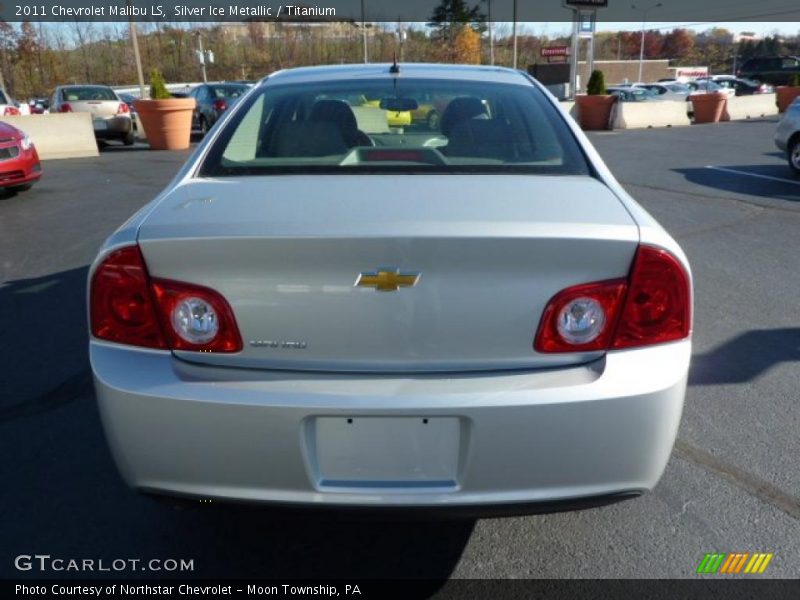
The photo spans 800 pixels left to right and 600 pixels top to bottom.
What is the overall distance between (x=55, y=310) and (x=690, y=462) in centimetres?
415

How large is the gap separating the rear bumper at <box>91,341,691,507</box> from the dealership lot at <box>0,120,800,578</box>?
138 millimetres

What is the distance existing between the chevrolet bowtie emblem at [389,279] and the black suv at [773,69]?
45.8 meters

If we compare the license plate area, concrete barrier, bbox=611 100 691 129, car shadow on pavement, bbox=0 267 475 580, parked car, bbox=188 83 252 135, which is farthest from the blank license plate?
concrete barrier, bbox=611 100 691 129

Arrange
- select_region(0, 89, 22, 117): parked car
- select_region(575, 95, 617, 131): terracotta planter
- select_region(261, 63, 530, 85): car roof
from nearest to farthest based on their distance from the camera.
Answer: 1. select_region(261, 63, 530, 85): car roof
2. select_region(0, 89, 22, 117): parked car
3. select_region(575, 95, 617, 131): terracotta planter

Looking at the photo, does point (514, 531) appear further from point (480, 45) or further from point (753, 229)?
point (480, 45)

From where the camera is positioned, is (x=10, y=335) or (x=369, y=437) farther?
(x=10, y=335)

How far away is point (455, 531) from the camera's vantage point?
2494 millimetres

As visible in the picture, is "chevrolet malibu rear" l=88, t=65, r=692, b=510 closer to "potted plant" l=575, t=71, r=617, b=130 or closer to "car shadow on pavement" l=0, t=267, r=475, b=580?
"car shadow on pavement" l=0, t=267, r=475, b=580

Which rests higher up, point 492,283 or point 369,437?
point 492,283

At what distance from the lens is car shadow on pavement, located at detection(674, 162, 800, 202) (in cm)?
925

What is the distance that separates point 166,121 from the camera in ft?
50.6

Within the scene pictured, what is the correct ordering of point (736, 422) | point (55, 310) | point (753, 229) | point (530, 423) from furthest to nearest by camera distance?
point (753, 229) → point (55, 310) → point (736, 422) → point (530, 423)

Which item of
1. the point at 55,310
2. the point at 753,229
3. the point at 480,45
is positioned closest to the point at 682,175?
the point at 753,229

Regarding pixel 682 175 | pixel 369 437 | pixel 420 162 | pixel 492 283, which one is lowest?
pixel 682 175
